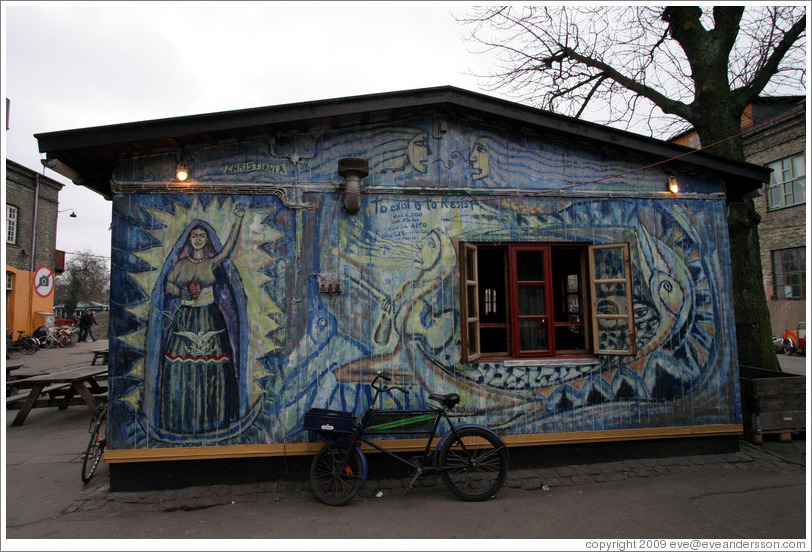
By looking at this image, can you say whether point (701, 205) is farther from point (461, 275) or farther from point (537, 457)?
point (537, 457)

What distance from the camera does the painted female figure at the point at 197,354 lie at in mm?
5195

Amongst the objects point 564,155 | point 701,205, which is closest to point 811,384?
point 701,205

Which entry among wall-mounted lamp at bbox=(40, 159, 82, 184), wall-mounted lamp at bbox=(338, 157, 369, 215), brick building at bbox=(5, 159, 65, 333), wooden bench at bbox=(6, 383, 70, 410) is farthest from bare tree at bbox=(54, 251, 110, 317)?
wall-mounted lamp at bbox=(338, 157, 369, 215)

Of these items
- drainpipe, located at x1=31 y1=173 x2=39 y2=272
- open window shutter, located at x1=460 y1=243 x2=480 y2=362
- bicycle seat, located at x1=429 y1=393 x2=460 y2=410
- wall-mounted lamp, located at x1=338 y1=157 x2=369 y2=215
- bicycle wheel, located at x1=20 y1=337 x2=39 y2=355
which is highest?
drainpipe, located at x1=31 y1=173 x2=39 y2=272

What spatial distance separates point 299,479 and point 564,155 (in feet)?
16.7

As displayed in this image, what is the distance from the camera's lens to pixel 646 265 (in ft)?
19.8

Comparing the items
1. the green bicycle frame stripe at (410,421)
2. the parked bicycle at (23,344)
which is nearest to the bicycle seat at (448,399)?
the green bicycle frame stripe at (410,421)

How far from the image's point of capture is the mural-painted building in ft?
17.1

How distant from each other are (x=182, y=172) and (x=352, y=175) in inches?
76.2

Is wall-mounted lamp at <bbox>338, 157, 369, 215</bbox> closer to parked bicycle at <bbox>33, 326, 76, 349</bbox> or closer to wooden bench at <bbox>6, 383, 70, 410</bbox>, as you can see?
wooden bench at <bbox>6, 383, 70, 410</bbox>

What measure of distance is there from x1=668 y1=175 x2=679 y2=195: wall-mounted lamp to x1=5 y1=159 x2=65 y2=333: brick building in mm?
→ 24986

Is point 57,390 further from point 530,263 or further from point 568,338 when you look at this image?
point 568,338

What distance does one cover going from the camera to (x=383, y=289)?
18.2 feet

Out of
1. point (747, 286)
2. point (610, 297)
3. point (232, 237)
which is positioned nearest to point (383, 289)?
point (232, 237)
